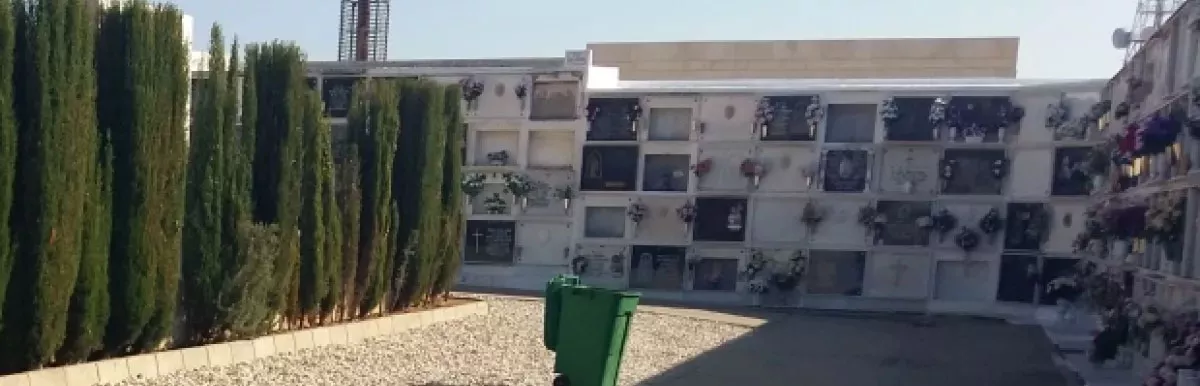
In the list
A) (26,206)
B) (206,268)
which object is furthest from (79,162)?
(206,268)

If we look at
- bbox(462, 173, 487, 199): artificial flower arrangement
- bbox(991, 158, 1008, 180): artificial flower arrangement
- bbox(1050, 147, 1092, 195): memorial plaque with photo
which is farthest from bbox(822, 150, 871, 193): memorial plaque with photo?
bbox(462, 173, 487, 199): artificial flower arrangement

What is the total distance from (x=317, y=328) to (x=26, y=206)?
8.88 ft

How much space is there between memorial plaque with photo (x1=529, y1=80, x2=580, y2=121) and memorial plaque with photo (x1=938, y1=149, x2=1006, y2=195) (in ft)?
16.7

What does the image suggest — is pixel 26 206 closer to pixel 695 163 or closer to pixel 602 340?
pixel 602 340

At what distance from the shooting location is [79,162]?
5.62 metres

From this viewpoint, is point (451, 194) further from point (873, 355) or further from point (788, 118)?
point (788, 118)

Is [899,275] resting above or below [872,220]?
below

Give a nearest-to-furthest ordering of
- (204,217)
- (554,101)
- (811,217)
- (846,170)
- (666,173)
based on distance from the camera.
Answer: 1. (204,217)
2. (811,217)
3. (846,170)
4. (666,173)
5. (554,101)

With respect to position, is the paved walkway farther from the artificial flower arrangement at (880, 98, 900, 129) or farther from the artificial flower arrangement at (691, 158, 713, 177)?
the artificial flower arrangement at (691, 158, 713, 177)

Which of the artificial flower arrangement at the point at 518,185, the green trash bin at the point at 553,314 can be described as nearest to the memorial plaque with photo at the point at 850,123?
the artificial flower arrangement at the point at 518,185

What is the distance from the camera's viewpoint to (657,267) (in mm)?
14992

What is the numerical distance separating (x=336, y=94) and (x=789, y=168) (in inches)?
258

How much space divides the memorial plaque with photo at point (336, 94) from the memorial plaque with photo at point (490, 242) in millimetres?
2467

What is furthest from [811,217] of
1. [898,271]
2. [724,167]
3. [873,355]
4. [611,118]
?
[873,355]
